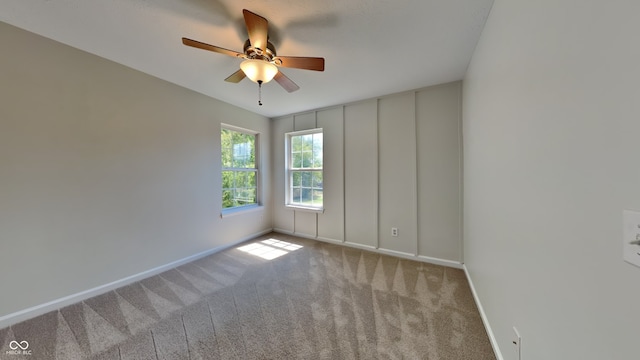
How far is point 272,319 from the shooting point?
1786 mm

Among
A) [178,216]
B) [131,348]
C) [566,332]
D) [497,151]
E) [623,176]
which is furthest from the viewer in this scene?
[178,216]

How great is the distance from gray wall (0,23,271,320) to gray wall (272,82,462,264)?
2.02m

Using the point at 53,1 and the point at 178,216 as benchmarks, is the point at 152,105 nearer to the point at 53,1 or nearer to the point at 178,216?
the point at 53,1

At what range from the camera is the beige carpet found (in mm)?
1471

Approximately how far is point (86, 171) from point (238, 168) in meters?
1.88

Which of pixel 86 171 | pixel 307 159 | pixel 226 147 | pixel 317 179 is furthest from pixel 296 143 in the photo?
pixel 86 171

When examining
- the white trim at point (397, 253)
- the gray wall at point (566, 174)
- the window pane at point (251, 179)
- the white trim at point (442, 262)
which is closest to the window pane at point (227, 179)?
the window pane at point (251, 179)

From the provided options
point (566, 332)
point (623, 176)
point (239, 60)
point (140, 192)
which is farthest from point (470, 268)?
point (140, 192)

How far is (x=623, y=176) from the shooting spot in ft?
1.68

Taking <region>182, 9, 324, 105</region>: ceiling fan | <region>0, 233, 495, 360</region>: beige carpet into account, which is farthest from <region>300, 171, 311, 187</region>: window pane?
<region>182, 9, 324, 105</region>: ceiling fan

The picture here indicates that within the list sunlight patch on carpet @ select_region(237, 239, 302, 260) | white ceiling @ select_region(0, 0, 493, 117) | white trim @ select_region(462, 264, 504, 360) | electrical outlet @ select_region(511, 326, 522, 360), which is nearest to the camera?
electrical outlet @ select_region(511, 326, 522, 360)

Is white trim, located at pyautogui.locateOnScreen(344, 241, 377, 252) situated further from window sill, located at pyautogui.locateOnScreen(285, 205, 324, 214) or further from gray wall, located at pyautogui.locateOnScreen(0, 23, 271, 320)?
gray wall, located at pyautogui.locateOnScreen(0, 23, 271, 320)

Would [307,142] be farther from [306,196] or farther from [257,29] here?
[257,29]

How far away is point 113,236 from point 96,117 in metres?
1.25
